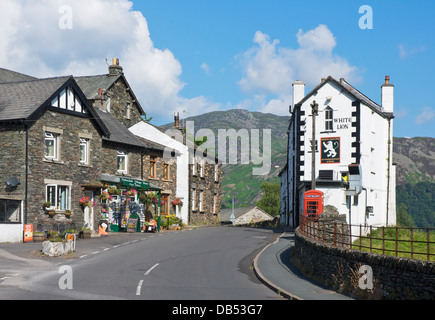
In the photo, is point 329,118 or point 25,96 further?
point 329,118

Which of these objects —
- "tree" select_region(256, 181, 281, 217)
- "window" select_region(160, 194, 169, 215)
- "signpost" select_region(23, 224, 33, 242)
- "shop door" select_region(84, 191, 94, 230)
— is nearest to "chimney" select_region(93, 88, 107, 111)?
"window" select_region(160, 194, 169, 215)

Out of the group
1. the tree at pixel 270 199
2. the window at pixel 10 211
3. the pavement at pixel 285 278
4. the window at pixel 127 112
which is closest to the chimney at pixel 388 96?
the pavement at pixel 285 278

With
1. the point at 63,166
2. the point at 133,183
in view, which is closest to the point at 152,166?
the point at 133,183

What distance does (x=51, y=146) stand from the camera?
33125 millimetres

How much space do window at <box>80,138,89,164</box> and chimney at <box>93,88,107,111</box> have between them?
35.5ft

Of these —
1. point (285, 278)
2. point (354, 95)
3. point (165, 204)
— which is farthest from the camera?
point (165, 204)

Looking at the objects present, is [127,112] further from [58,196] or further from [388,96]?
[388,96]

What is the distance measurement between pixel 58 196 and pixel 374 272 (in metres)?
22.7

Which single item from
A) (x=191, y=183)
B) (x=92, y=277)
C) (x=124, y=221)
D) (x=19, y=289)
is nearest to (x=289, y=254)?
(x=92, y=277)

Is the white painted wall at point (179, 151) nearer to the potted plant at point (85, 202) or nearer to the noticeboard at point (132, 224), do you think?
the noticeboard at point (132, 224)

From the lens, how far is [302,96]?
45.1m

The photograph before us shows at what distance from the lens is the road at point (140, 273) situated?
15445 mm

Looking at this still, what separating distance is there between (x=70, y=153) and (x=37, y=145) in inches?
116
